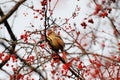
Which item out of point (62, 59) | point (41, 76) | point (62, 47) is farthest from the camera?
point (62, 47)

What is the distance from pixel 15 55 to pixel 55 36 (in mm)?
1665

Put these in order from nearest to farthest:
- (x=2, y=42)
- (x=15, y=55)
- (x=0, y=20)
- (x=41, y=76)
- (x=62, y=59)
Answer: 1. (x=0, y=20)
2. (x=2, y=42)
3. (x=15, y=55)
4. (x=41, y=76)
5. (x=62, y=59)

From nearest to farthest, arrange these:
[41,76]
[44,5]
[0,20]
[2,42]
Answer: [0,20] → [2,42] → [44,5] → [41,76]

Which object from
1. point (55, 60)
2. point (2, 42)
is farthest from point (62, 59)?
point (2, 42)

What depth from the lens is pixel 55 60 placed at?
352cm

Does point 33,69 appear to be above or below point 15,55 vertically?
below

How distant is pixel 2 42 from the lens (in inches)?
99.0

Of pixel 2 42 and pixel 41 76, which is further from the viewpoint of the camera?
pixel 41 76

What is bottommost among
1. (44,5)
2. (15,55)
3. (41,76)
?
(41,76)

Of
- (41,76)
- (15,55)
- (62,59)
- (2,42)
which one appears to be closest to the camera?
(2,42)

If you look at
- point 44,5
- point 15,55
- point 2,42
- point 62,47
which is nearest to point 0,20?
point 2,42

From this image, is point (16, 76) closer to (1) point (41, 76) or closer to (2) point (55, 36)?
(1) point (41, 76)

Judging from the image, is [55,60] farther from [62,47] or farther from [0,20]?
[0,20]

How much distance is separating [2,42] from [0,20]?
95 centimetres
